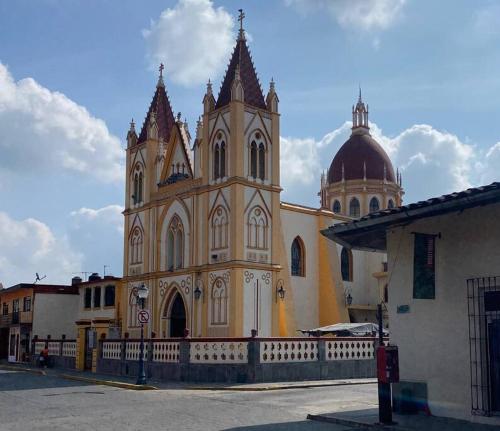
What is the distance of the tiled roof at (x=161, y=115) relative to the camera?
43.5 metres

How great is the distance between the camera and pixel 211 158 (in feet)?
120

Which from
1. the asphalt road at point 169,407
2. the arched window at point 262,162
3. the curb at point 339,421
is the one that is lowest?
the asphalt road at point 169,407

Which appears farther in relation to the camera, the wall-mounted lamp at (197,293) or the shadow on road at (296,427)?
the wall-mounted lamp at (197,293)

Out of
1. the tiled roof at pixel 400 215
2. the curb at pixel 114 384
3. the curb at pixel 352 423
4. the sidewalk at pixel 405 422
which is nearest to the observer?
the tiled roof at pixel 400 215

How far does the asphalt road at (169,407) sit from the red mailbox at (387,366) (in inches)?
49.2

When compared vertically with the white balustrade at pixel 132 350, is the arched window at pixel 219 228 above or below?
above

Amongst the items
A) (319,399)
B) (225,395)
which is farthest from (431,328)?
(225,395)

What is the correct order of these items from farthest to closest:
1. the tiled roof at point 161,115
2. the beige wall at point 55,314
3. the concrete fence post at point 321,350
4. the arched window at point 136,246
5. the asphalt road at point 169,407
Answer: the beige wall at point 55,314 < the tiled roof at point 161,115 < the arched window at point 136,246 < the concrete fence post at point 321,350 < the asphalt road at point 169,407

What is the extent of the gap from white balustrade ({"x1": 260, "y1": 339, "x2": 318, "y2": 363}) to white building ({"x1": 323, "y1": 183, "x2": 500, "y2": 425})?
10.4m

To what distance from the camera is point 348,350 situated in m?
27.4

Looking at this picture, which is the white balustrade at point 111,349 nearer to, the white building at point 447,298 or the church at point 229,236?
the church at point 229,236

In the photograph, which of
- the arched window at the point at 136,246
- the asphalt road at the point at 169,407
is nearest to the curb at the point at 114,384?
the asphalt road at the point at 169,407

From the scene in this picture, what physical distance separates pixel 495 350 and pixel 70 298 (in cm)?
3945

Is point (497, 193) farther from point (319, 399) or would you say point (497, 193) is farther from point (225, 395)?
point (225, 395)
